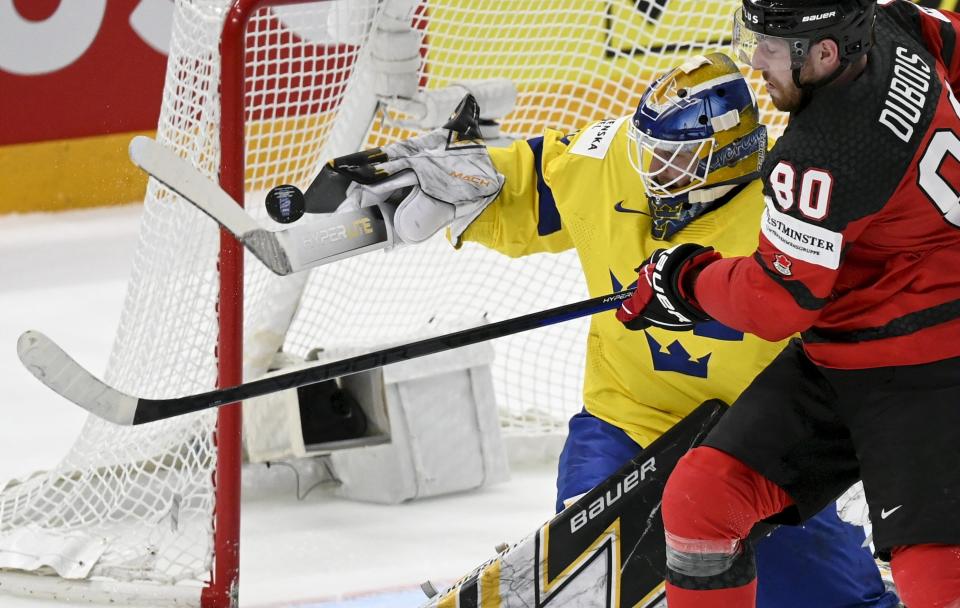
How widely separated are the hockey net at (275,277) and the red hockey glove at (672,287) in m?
0.80

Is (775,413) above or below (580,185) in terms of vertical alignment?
below

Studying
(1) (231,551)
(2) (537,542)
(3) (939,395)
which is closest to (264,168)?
(1) (231,551)

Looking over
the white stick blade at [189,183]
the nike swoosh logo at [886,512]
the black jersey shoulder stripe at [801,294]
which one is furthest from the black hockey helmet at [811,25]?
the white stick blade at [189,183]

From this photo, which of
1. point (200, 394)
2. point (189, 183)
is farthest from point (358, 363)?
point (189, 183)

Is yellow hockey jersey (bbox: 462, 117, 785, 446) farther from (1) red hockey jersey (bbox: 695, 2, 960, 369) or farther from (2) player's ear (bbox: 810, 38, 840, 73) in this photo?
(2) player's ear (bbox: 810, 38, 840, 73)

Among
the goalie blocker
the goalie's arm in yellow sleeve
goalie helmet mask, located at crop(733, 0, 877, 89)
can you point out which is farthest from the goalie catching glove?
goalie helmet mask, located at crop(733, 0, 877, 89)

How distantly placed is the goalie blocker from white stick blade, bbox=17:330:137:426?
27.0 inches

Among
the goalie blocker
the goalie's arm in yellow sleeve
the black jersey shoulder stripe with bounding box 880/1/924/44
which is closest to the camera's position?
the black jersey shoulder stripe with bounding box 880/1/924/44

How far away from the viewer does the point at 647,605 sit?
7.85ft

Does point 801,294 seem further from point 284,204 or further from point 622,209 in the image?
point 284,204

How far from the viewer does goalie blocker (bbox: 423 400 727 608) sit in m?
2.39

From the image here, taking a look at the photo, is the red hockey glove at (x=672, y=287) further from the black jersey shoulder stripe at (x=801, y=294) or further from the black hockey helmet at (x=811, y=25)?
the black hockey helmet at (x=811, y=25)

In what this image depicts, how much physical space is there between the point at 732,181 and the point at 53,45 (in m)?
3.50

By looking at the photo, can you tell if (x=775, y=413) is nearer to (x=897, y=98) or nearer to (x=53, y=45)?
(x=897, y=98)
